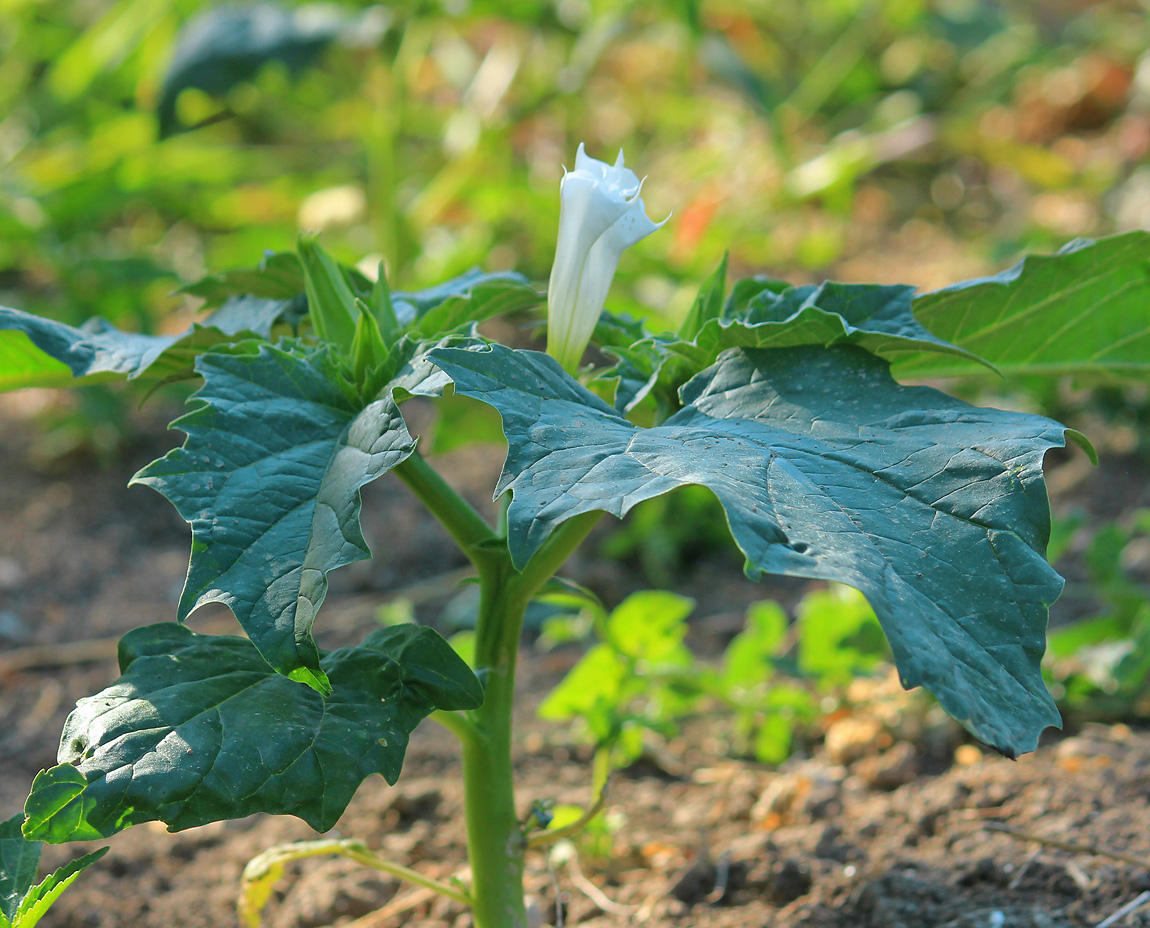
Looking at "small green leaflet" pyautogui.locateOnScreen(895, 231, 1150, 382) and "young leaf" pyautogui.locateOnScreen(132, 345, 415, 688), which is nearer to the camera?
→ "young leaf" pyautogui.locateOnScreen(132, 345, 415, 688)

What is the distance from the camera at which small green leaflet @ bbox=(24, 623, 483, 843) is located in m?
0.79

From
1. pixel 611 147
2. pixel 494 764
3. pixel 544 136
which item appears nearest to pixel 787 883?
pixel 494 764

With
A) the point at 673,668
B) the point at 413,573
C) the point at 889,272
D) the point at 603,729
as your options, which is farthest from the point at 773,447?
the point at 889,272

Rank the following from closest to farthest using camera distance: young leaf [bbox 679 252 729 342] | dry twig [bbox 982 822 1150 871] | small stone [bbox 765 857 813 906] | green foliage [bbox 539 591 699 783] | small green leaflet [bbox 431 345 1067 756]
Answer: small green leaflet [bbox 431 345 1067 756], young leaf [bbox 679 252 729 342], dry twig [bbox 982 822 1150 871], small stone [bbox 765 857 813 906], green foliage [bbox 539 591 699 783]

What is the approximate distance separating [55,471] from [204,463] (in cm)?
244

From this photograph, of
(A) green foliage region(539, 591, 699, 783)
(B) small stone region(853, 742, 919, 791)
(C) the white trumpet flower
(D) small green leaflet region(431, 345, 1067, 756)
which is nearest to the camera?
(D) small green leaflet region(431, 345, 1067, 756)

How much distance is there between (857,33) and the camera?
4.56 meters

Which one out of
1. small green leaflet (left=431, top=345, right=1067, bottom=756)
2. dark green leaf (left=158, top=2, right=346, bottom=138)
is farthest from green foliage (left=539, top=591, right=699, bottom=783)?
dark green leaf (left=158, top=2, right=346, bottom=138)

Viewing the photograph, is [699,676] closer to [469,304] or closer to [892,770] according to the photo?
[892,770]

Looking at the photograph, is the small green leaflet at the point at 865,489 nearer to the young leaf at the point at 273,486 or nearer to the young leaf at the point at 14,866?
the young leaf at the point at 273,486

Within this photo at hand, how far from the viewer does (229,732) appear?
0.85 m

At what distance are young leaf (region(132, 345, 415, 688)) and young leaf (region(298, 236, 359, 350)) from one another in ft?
0.40

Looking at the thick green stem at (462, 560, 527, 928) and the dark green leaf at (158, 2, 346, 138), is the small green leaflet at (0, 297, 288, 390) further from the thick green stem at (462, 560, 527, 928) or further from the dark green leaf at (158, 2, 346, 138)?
the dark green leaf at (158, 2, 346, 138)

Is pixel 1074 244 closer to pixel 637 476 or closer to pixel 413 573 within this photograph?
pixel 637 476
